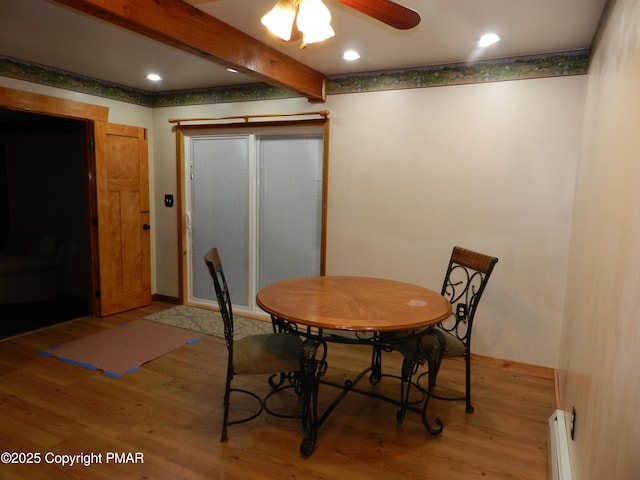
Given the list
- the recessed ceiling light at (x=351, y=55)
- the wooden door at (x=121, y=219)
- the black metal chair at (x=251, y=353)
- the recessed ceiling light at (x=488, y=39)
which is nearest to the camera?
the black metal chair at (x=251, y=353)

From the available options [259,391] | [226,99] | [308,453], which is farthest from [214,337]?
[226,99]

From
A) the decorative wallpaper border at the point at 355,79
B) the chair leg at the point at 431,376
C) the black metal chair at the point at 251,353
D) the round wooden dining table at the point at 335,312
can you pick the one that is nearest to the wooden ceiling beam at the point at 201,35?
the decorative wallpaper border at the point at 355,79

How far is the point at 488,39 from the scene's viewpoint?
2666mm

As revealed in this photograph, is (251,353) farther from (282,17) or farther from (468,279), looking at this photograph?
(282,17)

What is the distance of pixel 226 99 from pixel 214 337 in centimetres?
238

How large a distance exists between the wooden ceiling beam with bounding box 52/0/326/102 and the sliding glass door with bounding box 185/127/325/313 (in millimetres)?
838

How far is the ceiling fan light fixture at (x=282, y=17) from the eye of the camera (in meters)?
1.60

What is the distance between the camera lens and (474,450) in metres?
2.23

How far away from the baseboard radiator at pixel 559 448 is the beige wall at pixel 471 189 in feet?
3.35

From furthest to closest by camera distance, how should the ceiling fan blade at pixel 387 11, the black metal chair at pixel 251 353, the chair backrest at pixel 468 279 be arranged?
the chair backrest at pixel 468 279 → the black metal chair at pixel 251 353 → the ceiling fan blade at pixel 387 11

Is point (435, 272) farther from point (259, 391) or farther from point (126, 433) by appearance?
point (126, 433)

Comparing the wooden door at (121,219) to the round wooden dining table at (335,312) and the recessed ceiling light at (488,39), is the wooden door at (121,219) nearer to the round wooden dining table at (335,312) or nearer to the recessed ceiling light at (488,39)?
the round wooden dining table at (335,312)

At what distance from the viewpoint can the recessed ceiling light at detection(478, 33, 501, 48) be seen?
260 centimetres

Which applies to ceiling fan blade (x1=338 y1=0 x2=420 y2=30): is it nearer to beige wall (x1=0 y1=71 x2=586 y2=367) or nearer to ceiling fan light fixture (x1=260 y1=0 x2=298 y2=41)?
ceiling fan light fixture (x1=260 y1=0 x2=298 y2=41)
